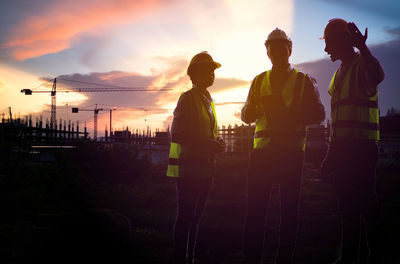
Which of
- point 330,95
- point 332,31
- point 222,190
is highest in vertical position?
point 332,31

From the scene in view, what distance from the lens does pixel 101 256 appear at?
5398 mm

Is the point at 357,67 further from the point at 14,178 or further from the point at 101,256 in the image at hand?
the point at 14,178

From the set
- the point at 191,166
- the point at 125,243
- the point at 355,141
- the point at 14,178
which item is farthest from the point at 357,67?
the point at 14,178

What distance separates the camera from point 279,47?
155 inches

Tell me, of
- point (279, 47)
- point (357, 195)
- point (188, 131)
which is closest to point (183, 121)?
point (188, 131)

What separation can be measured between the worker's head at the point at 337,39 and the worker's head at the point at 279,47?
47 cm

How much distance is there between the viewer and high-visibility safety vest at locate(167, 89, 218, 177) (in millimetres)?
4320

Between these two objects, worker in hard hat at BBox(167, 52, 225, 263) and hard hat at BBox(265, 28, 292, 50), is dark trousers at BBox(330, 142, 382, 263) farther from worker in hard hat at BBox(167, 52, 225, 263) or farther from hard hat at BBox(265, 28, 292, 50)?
worker in hard hat at BBox(167, 52, 225, 263)

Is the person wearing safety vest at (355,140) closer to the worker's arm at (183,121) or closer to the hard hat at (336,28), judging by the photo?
the hard hat at (336,28)

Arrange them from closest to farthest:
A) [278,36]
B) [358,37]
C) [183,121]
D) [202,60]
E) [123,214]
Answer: [358,37], [278,36], [183,121], [202,60], [123,214]

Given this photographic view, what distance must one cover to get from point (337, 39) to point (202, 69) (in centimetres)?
157

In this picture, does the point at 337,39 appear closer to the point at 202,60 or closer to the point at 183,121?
the point at 202,60

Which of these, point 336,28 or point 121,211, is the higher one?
point 336,28

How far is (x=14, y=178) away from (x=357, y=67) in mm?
13079
